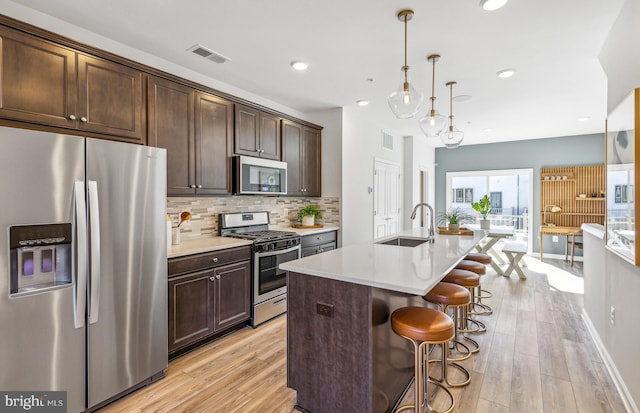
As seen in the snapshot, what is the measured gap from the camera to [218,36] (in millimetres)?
2598

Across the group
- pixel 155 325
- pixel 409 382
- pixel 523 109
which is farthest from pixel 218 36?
pixel 523 109

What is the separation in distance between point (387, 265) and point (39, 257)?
1982mm

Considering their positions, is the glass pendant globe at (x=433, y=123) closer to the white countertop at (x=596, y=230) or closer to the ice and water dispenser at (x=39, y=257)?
the white countertop at (x=596, y=230)

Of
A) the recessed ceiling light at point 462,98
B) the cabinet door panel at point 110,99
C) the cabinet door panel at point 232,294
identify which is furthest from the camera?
the recessed ceiling light at point 462,98

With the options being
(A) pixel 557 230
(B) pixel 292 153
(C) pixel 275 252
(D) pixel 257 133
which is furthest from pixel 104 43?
(A) pixel 557 230

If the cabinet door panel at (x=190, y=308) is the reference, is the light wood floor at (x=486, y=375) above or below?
below

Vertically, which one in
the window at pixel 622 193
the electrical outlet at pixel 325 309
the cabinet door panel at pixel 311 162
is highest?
Answer: the cabinet door panel at pixel 311 162

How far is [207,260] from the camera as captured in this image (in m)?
2.79

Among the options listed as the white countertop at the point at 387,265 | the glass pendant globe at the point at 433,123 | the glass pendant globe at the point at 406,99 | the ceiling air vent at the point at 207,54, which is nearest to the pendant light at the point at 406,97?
the glass pendant globe at the point at 406,99

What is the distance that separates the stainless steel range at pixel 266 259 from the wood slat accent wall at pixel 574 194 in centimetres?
616

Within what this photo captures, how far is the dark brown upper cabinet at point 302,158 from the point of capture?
4.22 metres

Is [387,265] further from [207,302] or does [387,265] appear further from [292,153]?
[292,153]

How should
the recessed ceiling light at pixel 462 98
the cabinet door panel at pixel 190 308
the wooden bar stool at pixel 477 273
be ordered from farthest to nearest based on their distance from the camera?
1. the recessed ceiling light at pixel 462 98
2. the wooden bar stool at pixel 477 273
3. the cabinet door panel at pixel 190 308

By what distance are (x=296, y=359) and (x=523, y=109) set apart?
16.0ft
